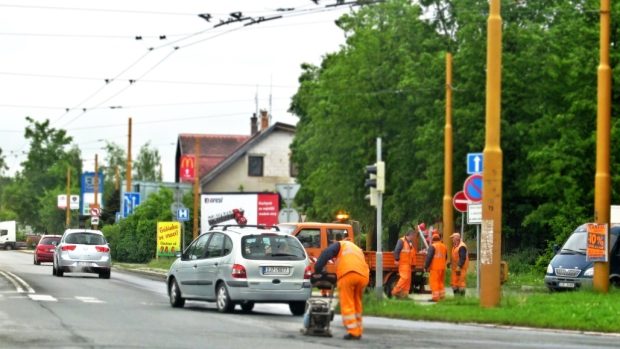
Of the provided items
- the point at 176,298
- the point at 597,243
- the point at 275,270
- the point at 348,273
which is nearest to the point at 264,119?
the point at 597,243

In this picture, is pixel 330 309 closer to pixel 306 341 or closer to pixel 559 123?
pixel 306 341

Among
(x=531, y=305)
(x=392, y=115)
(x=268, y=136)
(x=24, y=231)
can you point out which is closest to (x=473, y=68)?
(x=392, y=115)

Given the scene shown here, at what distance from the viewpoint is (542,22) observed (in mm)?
53250

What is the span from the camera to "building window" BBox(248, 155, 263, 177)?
320 feet

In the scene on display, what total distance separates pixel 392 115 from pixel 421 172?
9.52ft

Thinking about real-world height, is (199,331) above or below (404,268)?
below

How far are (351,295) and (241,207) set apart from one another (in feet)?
148

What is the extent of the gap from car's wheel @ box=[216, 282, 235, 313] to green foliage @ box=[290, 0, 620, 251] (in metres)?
19.7

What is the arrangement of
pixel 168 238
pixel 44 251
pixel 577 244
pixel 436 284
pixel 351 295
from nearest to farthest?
1. pixel 351 295
2. pixel 436 284
3. pixel 577 244
4. pixel 168 238
5. pixel 44 251

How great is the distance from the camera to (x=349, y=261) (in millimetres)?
19578

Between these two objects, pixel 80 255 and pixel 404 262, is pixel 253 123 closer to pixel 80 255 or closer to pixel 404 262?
pixel 80 255

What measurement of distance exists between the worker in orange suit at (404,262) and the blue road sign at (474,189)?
3870mm

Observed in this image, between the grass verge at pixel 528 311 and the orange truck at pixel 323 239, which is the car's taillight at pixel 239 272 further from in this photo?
the orange truck at pixel 323 239

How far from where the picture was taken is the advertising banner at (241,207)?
64.2m
